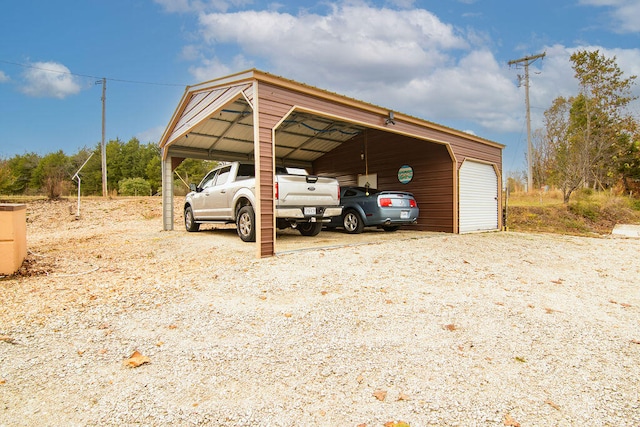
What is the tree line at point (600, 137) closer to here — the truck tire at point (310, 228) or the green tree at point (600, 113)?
the green tree at point (600, 113)

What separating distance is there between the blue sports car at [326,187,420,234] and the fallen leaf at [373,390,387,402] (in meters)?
7.80

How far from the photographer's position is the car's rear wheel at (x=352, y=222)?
35.1 feet

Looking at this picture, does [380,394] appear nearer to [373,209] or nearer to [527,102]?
[373,209]

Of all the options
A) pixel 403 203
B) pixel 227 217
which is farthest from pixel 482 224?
pixel 227 217

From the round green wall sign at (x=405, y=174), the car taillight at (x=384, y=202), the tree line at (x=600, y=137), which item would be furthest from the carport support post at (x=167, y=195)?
the tree line at (x=600, y=137)

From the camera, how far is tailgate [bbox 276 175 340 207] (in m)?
7.65

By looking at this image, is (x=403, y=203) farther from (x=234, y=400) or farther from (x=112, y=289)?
(x=234, y=400)

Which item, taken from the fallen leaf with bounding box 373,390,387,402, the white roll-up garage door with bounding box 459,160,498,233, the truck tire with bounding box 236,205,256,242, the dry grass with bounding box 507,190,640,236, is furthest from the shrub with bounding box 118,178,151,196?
the fallen leaf with bounding box 373,390,387,402

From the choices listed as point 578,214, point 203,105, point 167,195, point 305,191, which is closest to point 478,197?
point 305,191

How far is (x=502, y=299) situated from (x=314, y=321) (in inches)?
96.3

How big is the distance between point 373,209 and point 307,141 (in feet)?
14.1

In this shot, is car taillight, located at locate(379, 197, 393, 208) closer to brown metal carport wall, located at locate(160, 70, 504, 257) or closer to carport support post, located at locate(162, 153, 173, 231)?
brown metal carport wall, located at locate(160, 70, 504, 257)

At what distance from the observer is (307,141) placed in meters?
13.0

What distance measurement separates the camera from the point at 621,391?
8.04 feet
